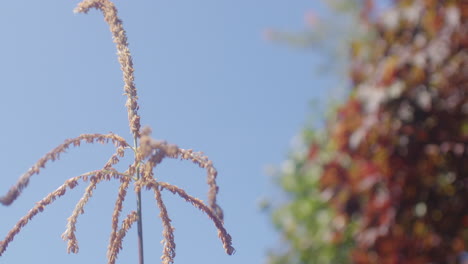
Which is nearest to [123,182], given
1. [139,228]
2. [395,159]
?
[139,228]

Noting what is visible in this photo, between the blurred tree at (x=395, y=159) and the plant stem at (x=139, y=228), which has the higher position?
the plant stem at (x=139, y=228)

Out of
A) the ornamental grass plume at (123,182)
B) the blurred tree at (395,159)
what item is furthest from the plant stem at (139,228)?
the blurred tree at (395,159)

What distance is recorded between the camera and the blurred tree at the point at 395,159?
341cm

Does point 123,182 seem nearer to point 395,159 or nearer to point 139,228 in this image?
point 139,228

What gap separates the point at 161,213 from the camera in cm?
805

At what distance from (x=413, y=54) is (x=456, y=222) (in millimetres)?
881

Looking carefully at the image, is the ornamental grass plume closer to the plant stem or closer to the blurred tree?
the plant stem

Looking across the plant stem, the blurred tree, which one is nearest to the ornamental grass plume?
the plant stem

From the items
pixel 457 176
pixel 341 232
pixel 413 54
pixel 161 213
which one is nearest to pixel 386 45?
pixel 413 54

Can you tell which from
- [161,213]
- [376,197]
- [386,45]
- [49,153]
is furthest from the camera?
[161,213]

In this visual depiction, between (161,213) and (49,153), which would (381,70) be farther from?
(161,213)

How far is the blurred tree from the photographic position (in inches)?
134

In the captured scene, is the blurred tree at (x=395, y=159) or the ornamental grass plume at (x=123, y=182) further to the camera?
the ornamental grass plume at (x=123, y=182)

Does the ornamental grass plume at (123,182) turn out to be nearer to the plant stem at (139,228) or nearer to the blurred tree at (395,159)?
the plant stem at (139,228)
